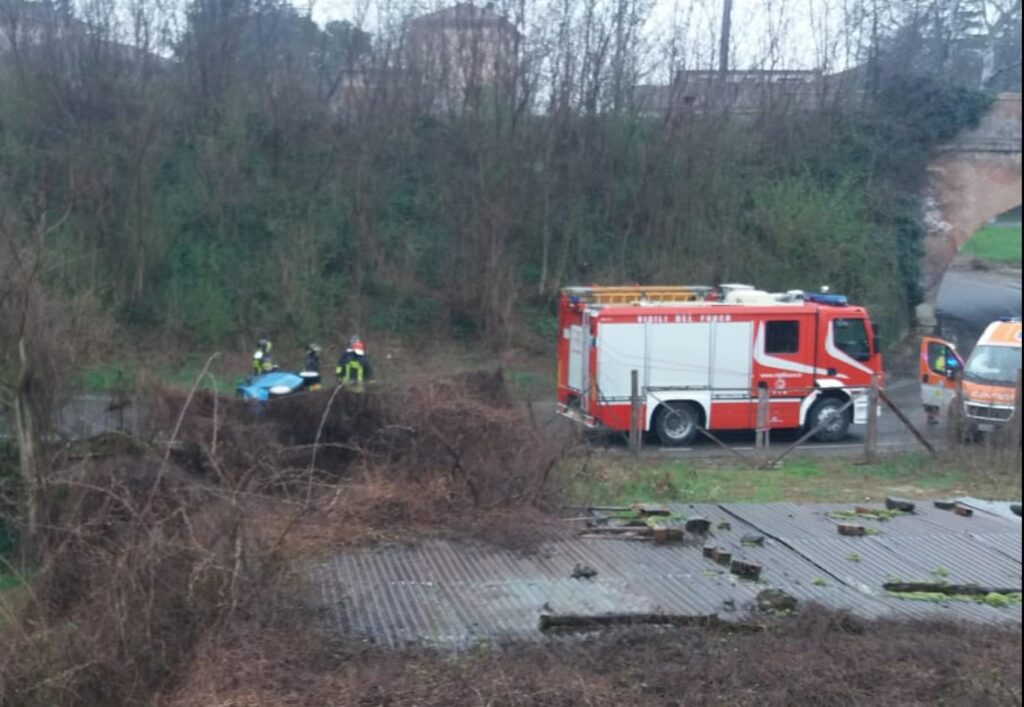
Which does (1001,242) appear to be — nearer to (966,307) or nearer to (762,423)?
(762,423)

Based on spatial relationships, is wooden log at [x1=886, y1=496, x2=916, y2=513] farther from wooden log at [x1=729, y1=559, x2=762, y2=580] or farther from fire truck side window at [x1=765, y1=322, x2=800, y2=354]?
fire truck side window at [x1=765, y1=322, x2=800, y2=354]

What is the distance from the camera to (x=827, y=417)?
65.5ft

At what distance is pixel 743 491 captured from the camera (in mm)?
13586

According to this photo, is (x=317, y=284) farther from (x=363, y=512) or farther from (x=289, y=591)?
(x=289, y=591)

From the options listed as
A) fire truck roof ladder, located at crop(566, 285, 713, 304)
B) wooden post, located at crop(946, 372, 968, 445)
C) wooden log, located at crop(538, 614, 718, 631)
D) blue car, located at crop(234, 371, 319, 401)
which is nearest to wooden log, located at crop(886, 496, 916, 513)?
wooden log, located at crop(538, 614, 718, 631)

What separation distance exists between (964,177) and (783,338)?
4856 mm

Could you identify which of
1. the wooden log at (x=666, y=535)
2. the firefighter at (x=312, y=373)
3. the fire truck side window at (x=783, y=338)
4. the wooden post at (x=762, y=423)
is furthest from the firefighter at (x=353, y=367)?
the wooden log at (x=666, y=535)

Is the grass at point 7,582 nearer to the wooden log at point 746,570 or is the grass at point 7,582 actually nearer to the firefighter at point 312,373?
the wooden log at point 746,570

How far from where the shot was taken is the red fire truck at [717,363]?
1956 cm

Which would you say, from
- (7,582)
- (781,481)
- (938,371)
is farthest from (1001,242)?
(938,371)

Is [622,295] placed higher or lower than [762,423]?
higher

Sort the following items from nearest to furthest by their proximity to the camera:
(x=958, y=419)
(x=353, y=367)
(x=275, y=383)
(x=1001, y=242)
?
(x=1001, y=242) < (x=958, y=419) < (x=353, y=367) < (x=275, y=383)

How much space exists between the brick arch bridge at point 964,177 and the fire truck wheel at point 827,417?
322 cm

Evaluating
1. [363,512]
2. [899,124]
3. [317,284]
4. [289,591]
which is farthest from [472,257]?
[289,591]
